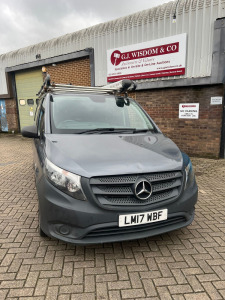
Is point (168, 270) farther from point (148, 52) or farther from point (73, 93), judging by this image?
point (148, 52)

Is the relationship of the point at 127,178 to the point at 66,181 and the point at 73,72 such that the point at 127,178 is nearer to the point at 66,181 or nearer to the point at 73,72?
the point at 66,181

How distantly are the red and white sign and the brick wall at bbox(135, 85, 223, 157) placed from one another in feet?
2.13

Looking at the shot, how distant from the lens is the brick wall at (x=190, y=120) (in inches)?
263

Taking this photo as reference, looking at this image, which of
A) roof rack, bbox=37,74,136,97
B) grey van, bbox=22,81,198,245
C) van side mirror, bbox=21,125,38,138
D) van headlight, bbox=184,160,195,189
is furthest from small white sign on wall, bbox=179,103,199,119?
van side mirror, bbox=21,125,38,138

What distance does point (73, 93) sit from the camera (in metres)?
Result: 3.60

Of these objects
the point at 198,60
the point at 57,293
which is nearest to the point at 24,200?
the point at 57,293

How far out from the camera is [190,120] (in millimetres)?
7129

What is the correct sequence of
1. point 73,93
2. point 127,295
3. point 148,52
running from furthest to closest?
point 148,52, point 73,93, point 127,295

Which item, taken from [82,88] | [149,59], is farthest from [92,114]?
[149,59]

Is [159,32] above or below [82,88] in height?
above

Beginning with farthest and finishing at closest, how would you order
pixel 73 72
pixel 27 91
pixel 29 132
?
pixel 27 91 → pixel 73 72 → pixel 29 132

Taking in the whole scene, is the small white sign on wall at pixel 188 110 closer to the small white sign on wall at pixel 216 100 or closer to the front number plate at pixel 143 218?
the small white sign on wall at pixel 216 100

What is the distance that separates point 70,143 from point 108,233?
1.08m

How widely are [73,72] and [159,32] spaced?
179 inches
